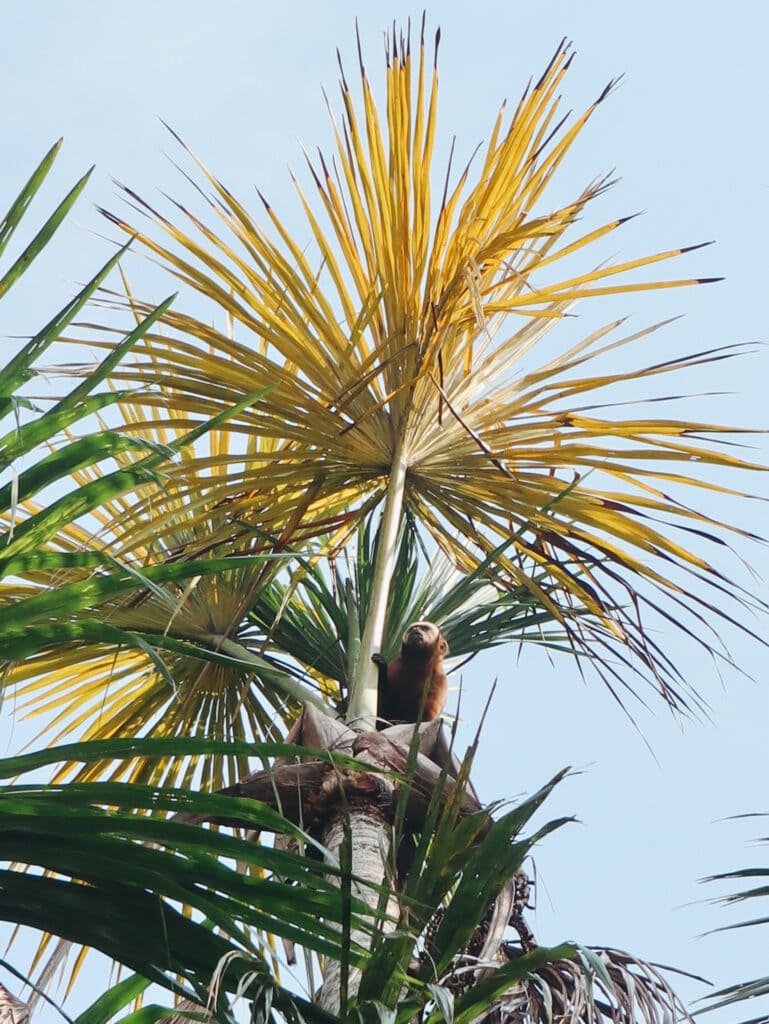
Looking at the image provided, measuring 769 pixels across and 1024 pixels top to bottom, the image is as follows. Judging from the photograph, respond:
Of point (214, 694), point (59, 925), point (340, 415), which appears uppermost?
point (340, 415)

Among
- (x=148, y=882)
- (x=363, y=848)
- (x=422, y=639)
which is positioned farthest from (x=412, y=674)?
(x=148, y=882)

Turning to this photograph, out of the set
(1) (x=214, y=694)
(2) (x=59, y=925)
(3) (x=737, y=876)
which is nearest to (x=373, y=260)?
(1) (x=214, y=694)

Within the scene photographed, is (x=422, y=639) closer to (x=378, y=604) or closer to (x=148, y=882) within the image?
(x=378, y=604)

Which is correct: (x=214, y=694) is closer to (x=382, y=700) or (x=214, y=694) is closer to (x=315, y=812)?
(x=382, y=700)

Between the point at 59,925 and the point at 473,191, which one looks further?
the point at 473,191

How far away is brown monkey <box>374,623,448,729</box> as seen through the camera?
209 inches

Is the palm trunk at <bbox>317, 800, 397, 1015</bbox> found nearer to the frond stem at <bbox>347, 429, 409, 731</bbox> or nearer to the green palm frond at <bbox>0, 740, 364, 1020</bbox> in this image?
the frond stem at <bbox>347, 429, 409, 731</bbox>

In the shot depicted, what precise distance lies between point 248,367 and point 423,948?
98.7 inches

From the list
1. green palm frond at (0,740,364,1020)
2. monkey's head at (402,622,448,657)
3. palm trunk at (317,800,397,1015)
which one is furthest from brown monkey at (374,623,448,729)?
green palm frond at (0,740,364,1020)

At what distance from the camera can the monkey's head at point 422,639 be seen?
17.4 ft

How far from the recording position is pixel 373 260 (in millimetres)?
5289

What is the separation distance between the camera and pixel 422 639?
5.34 meters

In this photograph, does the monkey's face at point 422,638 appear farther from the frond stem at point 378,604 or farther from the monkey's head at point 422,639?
the frond stem at point 378,604

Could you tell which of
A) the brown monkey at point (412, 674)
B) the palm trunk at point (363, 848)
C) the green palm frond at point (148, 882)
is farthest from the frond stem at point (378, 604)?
the green palm frond at point (148, 882)
